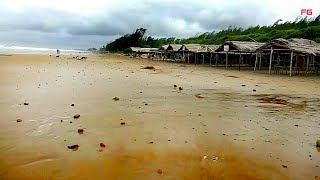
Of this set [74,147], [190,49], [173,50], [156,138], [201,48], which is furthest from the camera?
[173,50]

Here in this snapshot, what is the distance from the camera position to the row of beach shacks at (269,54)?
83.4 feet

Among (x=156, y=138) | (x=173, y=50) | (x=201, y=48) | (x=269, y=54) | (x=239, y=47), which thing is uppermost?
(x=239, y=47)

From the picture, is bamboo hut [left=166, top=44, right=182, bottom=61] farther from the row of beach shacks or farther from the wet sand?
the wet sand

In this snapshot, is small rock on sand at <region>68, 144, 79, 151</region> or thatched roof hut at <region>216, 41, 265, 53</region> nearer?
small rock on sand at <region>68, 144, 79, 151</region>

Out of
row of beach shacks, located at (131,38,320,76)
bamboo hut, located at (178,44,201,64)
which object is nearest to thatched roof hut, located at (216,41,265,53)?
row of beach shacks, located at (131,38,320,76)

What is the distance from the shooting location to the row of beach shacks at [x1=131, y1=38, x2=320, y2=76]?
83.4 feet

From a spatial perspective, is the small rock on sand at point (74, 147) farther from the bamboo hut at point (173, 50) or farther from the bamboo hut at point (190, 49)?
the bamboo hut at point (173, 50)

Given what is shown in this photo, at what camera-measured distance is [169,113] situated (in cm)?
874

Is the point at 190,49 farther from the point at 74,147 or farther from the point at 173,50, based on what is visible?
the point at 74,147

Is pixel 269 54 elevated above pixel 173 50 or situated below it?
below

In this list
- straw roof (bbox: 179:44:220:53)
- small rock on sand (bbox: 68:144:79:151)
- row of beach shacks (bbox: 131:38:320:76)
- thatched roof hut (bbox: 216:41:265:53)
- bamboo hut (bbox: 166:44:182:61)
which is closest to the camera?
small rock on sand (bbox: 68:144:79:151)

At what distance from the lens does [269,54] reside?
114 feet

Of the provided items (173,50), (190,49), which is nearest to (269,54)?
(190,49)

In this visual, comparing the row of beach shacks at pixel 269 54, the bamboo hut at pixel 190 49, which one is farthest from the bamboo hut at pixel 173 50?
the bamboo hut at pixel 190 49
